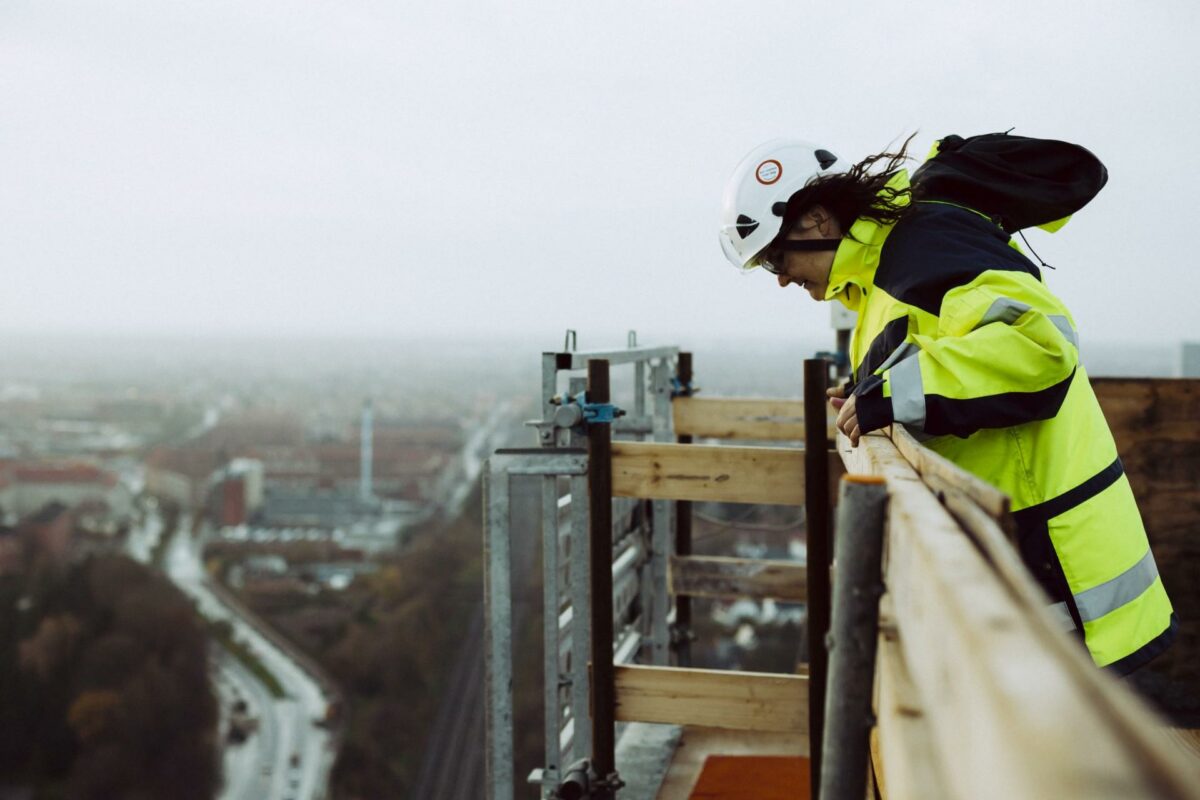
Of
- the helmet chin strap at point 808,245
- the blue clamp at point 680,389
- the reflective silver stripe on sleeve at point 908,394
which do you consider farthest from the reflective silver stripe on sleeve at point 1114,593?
the blue clamp at point 680,389

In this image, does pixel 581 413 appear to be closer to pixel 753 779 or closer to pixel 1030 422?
pixel 1030 422

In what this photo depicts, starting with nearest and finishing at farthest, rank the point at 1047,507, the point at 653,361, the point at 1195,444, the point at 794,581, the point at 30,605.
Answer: the point at 1047,507 → the point at 1195,444 → the point at 794,581 → the point at 653,361 → the point at 30,605

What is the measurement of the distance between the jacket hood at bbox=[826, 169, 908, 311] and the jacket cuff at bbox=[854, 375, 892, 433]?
1.85 feet

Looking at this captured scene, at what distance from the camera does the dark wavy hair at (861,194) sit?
279 centimetres

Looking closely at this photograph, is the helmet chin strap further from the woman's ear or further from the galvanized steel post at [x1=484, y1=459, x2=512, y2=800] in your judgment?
the galvanized steel post at [x1=484, y1=459, x2=512, y2=800]

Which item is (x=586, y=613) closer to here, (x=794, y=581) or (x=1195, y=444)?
(x=794, y=581)

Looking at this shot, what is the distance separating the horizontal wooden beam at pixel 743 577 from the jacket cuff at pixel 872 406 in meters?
3.41

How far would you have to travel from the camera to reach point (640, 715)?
414 cm

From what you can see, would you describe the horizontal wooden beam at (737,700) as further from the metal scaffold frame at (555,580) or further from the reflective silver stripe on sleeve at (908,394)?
the reflective silver stripe on sleeve at (908,394)

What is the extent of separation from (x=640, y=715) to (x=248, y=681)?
36539 millimetres

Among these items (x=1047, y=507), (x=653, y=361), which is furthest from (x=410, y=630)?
(x=1047, y=507)

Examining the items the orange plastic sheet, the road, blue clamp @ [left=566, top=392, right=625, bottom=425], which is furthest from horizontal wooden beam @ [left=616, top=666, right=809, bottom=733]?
the road

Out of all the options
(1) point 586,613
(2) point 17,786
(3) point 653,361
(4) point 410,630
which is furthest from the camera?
(4) point 410,630

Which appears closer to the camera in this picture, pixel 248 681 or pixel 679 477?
pixel 679 477
